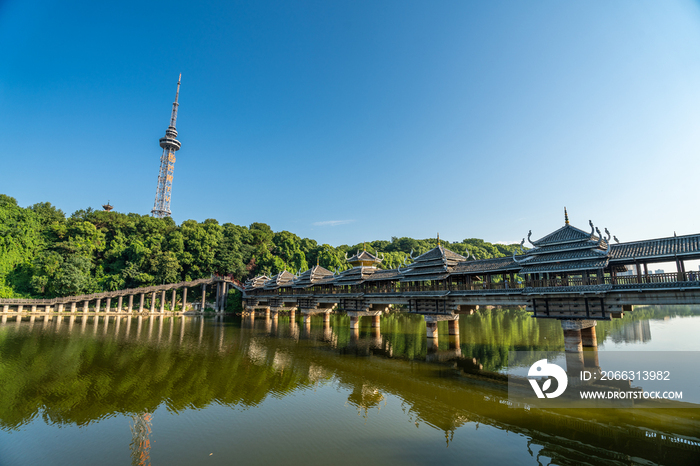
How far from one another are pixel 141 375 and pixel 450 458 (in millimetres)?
17875

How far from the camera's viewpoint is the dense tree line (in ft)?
176

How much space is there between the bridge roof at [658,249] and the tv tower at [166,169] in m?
102

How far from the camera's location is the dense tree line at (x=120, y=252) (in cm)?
5353

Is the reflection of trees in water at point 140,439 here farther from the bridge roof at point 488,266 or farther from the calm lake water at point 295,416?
the bridge roof at point 488,266

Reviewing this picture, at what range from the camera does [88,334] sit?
111ft

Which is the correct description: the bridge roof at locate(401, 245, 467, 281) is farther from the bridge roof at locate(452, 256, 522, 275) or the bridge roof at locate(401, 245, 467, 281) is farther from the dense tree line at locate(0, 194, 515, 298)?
the dense tree line at locate(0, 194, 515, 298)

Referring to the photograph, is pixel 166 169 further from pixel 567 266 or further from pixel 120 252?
pixel 567 266

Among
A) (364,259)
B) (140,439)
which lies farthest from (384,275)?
(140,439)

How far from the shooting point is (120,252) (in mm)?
64062

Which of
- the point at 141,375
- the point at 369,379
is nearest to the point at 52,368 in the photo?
the point at 141,375

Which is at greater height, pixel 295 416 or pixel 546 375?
pixel 546 375

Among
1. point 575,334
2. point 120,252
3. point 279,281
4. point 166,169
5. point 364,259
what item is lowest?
point 575,334

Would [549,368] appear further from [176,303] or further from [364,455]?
[176,303]

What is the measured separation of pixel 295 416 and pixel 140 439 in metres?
5.52
